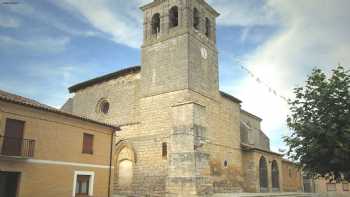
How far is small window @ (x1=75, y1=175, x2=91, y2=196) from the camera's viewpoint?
1360 centimetres

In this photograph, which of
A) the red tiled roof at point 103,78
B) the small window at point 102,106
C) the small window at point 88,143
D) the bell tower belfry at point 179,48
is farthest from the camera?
the small window at point 102,106

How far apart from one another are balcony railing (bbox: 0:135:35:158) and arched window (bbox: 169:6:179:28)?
12689 millimetres

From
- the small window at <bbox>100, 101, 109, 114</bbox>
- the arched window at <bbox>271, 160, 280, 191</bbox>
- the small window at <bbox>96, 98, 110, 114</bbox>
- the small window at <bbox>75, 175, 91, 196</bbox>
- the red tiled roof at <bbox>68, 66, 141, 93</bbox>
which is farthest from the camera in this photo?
the arched window at <bbox>271, 160, 280, 191</bbox>

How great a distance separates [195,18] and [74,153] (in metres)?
12.7

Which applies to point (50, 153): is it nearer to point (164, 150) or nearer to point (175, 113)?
point (164, 150)

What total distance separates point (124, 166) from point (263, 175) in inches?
445

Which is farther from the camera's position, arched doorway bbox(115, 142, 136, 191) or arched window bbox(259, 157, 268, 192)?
arched window bbox(259, 157, 268, 192)

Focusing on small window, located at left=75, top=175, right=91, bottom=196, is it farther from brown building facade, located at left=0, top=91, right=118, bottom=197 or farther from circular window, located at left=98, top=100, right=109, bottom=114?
circular window, located at left=98, top=100, right=109, bottom=114

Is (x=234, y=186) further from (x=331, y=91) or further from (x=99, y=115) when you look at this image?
(x=331, y=91)

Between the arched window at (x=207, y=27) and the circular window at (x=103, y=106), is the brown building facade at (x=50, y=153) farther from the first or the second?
the arched window at (x=207, y=27)

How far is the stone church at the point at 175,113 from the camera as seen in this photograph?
17375 millimetres

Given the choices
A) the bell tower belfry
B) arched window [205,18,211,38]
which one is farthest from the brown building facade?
arched window [205,18,211,38]

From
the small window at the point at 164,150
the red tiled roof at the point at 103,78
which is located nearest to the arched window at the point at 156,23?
the red tiled roof at the point at 103,78

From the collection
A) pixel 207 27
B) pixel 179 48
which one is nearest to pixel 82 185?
pixel 179 48
